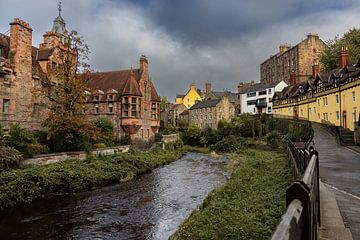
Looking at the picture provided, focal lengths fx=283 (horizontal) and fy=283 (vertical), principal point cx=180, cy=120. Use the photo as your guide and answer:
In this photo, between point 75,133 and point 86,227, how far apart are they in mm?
15531

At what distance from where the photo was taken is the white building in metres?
69.1

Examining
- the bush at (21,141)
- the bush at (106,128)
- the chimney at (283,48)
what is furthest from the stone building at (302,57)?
the bush at (21,141)

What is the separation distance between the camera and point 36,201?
17.3 m

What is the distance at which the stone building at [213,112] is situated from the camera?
69.9 metres

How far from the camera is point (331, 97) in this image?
3984 cm

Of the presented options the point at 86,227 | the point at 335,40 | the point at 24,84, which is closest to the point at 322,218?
the point at 86,227

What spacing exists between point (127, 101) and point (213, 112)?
3616 cm

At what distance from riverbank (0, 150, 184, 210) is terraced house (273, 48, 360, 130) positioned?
24.8 metres

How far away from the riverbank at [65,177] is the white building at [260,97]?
48.8 meters

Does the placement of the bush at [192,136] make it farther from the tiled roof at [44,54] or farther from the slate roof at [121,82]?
the tiled roof at [44,54]

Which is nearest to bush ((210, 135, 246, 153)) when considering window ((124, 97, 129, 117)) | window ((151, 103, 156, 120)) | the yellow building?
window ((151, 103, 156, 120))

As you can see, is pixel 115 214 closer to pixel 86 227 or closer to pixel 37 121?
pixel 86 227

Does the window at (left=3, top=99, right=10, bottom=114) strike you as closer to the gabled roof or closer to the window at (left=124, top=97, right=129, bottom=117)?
the gabled roof

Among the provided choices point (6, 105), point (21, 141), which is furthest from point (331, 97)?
point (6, 105)
